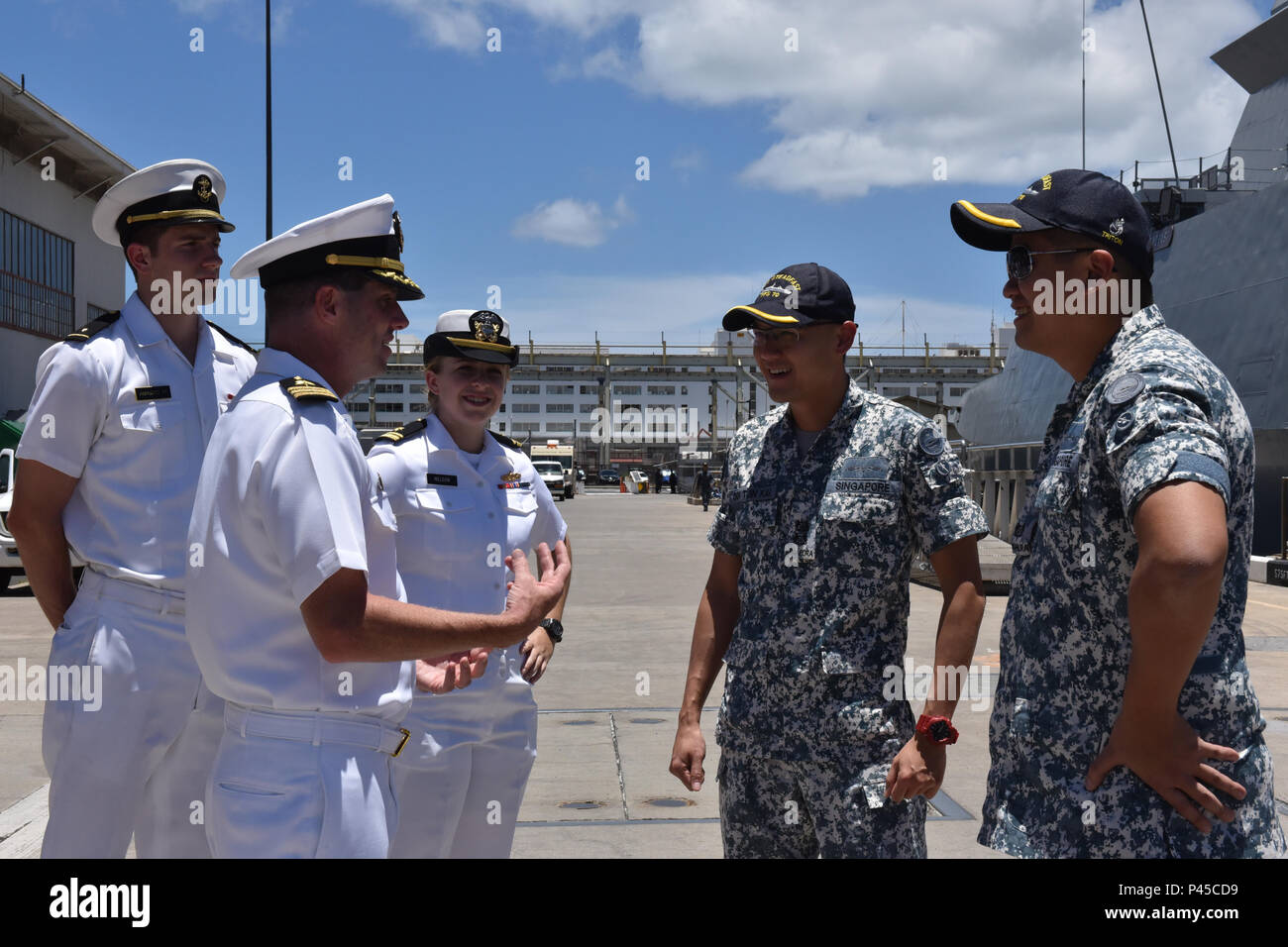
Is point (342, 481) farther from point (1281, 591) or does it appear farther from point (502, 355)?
point (1281, 591)

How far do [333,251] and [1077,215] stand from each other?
1460 millimetres

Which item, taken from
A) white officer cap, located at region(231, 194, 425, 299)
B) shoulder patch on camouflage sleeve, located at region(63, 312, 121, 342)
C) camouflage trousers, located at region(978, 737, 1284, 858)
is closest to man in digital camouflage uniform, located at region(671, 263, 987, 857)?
camouflage trousers, located at region(978, 737, 1284, 858)

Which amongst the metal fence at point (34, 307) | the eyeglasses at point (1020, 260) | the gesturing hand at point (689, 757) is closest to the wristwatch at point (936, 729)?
the gesturing hand at point (689, 757)

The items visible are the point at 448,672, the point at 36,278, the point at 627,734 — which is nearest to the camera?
the point at 448,672

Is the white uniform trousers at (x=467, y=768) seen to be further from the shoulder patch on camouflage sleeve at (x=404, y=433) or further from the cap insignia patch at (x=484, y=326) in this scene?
the cap insignia patch at (x=484, y=326)

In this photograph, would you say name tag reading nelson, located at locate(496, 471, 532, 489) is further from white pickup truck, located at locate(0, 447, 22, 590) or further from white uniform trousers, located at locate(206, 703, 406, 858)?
white pickup truck, located at locate(0, 447, 22, 590)

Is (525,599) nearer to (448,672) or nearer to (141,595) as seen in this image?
(448,672)

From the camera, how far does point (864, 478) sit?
299cm

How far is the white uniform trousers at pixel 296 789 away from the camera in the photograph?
6.67 ft

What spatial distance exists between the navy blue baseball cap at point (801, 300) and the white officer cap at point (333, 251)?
106 centimetres

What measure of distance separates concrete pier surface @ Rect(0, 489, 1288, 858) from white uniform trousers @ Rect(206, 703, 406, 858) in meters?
2.62

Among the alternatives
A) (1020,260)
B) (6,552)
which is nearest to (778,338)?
(1020,260)

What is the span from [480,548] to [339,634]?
1.41 metres

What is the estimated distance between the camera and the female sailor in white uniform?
316 cm
